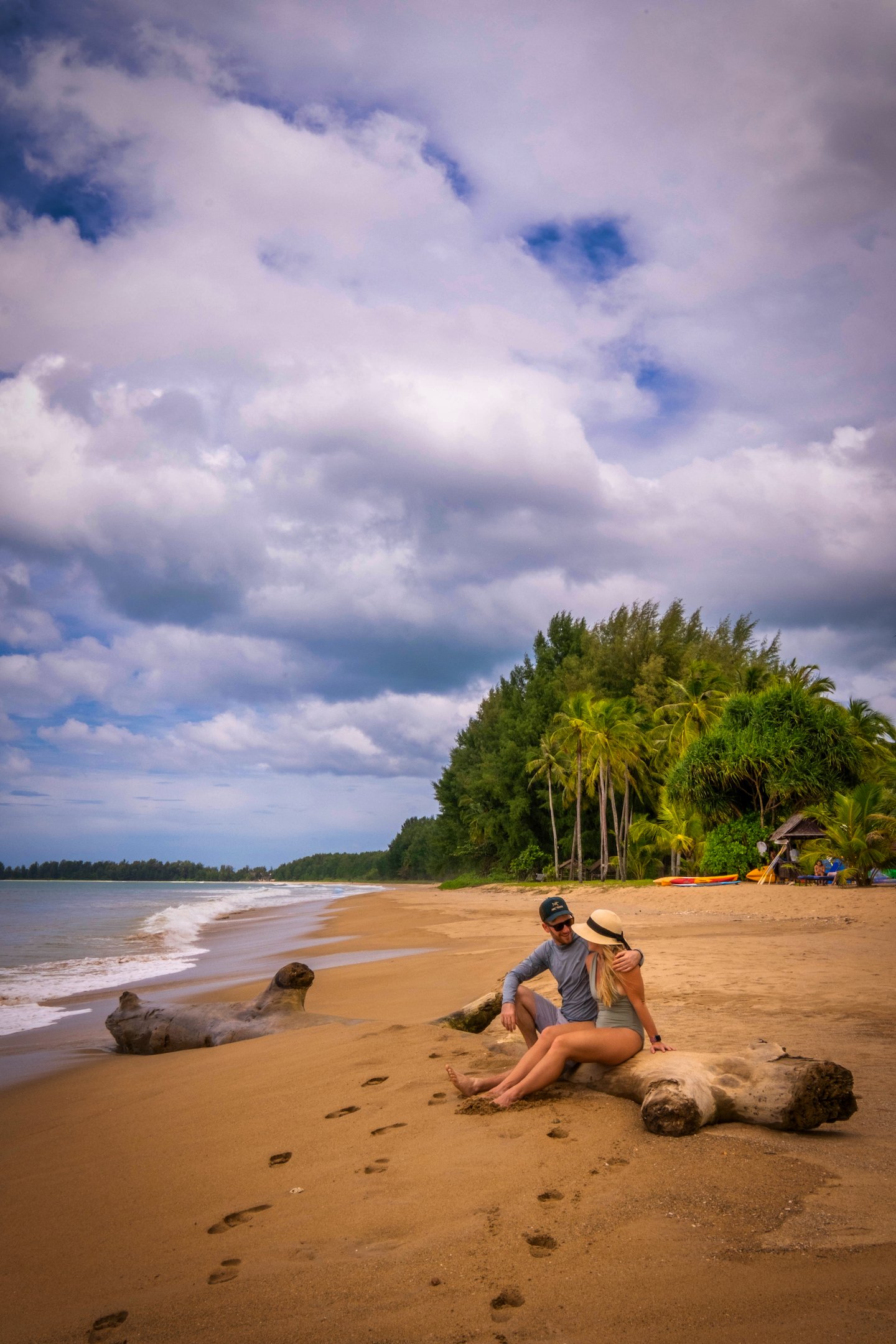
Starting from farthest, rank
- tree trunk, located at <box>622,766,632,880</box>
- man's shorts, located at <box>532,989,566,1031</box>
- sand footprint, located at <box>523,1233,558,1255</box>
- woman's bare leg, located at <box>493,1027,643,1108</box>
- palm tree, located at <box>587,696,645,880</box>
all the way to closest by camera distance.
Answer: tree trunk, located at <box>622,766,632,880</box>
palm tree, located at <box>587,696,645,880</box>
man's shorts, located at <box>532,989,566,1031</box>
woman's bare leg, located at <box>493,1027,643,1108</box>
sand footprint, located at <box>523,1233,558,1255</box>

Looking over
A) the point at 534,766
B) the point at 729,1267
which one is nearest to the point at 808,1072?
the point at 729,1267

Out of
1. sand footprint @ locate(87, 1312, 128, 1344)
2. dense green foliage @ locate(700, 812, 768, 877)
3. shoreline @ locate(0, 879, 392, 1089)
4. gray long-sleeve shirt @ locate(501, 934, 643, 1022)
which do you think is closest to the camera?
sand footprint @ locate(87, 1312, 128, 1344)

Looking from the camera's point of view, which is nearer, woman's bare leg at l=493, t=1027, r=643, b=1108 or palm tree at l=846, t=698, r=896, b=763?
woman's bare leg at l=493, t=1027, r=643, b=1108

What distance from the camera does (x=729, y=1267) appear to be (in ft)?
8.05

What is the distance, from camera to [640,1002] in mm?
4305

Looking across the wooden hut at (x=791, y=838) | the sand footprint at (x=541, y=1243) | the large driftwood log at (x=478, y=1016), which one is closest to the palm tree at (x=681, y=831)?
the wooden hut at (x=791, y=838)

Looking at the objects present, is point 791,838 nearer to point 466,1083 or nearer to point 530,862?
point 466,1083

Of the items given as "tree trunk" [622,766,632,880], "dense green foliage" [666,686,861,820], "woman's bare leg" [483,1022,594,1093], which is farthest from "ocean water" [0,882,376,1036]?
"tree trunk" [622,766,632,880]

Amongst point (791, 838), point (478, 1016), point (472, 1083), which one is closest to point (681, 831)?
point (791, 838)

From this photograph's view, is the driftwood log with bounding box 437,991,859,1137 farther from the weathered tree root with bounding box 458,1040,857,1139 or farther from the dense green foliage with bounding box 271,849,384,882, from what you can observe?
the dense green foliage with bounding box 271,849,384,882

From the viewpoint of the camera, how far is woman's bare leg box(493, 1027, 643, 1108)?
4113 mm

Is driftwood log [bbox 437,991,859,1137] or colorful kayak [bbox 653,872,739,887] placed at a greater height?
driftwood log [bbox 437,991,859,1137]

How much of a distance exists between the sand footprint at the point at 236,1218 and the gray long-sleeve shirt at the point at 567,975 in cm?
190

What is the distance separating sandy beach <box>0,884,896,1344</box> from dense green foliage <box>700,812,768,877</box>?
22.3 m
